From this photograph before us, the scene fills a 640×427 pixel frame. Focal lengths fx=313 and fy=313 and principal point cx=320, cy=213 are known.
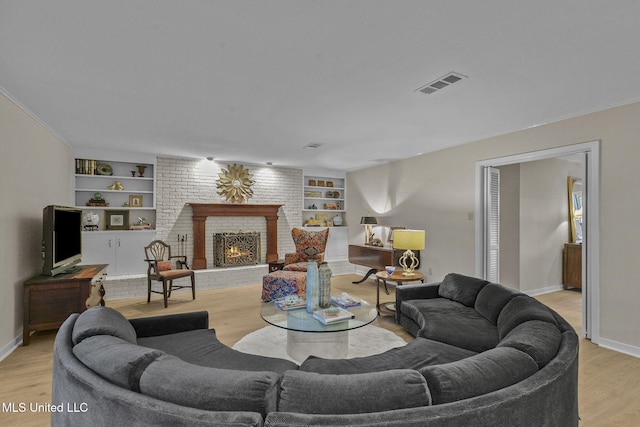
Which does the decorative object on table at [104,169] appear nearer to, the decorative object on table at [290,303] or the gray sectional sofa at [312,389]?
the decorative object on table at [290,303]

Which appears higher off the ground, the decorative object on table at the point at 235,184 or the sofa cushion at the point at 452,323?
the decorative object on table at the point at 235,184

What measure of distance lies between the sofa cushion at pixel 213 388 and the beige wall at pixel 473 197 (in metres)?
3.77

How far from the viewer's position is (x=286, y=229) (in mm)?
7105

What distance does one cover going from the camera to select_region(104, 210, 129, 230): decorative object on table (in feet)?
18.1

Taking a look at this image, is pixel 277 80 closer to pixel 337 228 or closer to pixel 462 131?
pixel 462 131

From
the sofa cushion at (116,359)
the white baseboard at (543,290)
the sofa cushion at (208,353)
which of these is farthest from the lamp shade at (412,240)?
the sofa cushion at (116,359)

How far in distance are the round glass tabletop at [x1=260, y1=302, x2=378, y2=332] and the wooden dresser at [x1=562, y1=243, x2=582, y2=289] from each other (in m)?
4.66

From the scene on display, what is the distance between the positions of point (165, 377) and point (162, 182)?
538 centimetres

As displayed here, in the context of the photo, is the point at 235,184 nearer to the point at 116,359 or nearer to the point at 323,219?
the point at 323,219

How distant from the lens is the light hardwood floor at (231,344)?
2.15 m

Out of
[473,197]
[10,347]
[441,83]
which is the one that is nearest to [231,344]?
[10,347]

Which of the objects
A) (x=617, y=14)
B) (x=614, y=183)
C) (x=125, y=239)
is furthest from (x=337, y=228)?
(x=617, y=14)

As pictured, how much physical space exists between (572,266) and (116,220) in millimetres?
8177

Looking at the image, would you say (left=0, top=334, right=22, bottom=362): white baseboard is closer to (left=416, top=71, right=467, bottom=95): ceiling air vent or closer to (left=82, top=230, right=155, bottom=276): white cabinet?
(left=82, top=230, right=155, bottom=276): white cabinet
